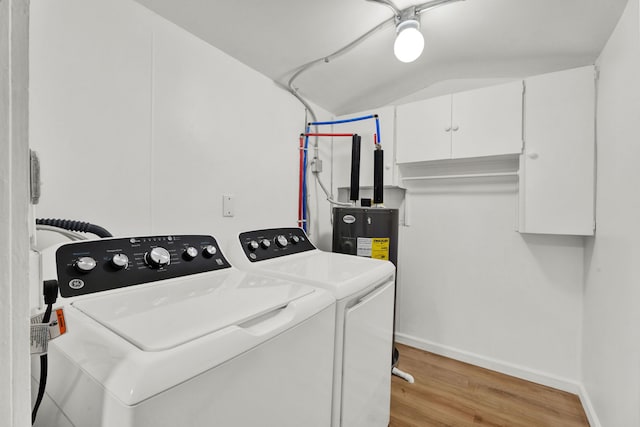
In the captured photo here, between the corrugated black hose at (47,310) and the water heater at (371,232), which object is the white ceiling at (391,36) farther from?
the corrugated black hose at (47,310)

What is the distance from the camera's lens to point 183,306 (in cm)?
65

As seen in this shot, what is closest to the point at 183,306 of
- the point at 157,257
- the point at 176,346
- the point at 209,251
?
the point at 176,346

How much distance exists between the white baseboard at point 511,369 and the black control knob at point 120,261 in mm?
2094

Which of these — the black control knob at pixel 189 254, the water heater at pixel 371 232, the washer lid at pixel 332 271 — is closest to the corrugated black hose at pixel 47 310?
the black control knob at pixel 189 254

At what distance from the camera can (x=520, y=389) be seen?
171 centimetres

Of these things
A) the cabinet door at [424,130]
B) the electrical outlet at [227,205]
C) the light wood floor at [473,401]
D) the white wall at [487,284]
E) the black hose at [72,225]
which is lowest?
the light wood floor at [473,401]

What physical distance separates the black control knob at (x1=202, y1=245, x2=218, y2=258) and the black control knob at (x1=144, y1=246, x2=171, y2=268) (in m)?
0.14

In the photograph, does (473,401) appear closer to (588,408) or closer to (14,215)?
(588,408)

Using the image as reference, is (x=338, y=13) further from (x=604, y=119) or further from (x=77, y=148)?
(x=604, y=119)

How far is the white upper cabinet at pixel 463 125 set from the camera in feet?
5.52

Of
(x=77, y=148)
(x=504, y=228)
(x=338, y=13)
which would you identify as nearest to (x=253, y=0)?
(x=338, y=13)

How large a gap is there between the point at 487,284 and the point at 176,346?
209 centimetres

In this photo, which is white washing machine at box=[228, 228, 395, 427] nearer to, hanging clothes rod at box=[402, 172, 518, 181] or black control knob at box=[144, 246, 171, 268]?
black control knob at box=[144, 246, 171, 268]

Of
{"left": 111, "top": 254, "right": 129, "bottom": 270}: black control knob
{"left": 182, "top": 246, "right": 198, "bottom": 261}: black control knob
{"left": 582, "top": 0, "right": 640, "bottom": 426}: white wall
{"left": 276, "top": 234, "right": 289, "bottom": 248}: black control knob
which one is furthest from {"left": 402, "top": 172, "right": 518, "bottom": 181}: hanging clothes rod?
{"left": 111, "top": 254, "right": 129, "bottom": 270}: black control knob
